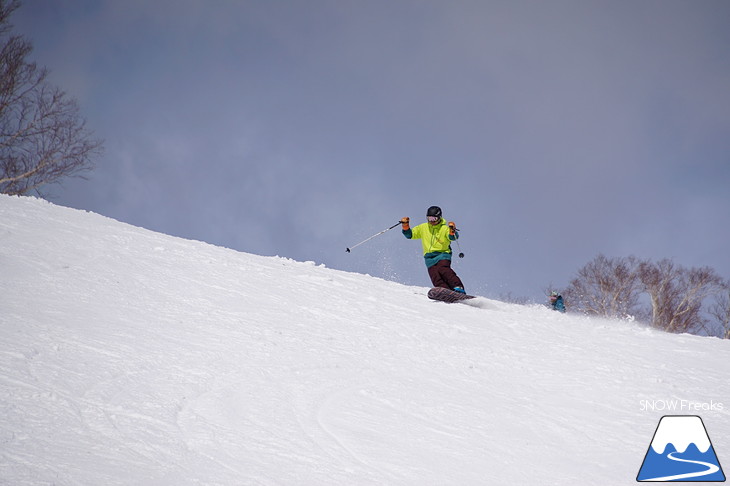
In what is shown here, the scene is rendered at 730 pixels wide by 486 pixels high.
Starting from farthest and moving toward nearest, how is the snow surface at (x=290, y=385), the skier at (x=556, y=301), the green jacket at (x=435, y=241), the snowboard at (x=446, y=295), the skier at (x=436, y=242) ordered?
the skier at (x=556, y=301) → the green jacket at (x=435, y=241) → the skier at (x=436, y=242) → the snowboard at (x=446, y=295) → the snow surface at (x=290, y=385)

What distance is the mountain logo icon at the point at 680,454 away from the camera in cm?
307

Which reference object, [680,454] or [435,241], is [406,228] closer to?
[435,241]

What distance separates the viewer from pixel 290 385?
373 centimetres

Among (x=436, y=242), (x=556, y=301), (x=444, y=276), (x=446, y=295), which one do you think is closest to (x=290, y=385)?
(x=446, y=295)

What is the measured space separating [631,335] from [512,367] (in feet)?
10.8

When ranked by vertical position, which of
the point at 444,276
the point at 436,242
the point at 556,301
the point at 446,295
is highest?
the point at 556,301

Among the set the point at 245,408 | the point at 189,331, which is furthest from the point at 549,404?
the point at 189,331

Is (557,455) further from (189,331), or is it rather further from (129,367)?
(189,331)

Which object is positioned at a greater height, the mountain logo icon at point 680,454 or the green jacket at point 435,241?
the green jacket at point 435,241

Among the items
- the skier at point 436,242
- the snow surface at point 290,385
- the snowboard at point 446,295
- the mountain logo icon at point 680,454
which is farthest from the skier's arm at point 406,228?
the mountain logo icon at point 680,454

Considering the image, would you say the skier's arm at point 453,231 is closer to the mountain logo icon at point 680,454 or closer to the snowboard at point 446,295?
the snowboard at point 446,295

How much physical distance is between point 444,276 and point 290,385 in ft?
20.2

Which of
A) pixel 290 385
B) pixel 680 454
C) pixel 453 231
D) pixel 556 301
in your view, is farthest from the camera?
pixel 556 301

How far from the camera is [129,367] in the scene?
352 cm
